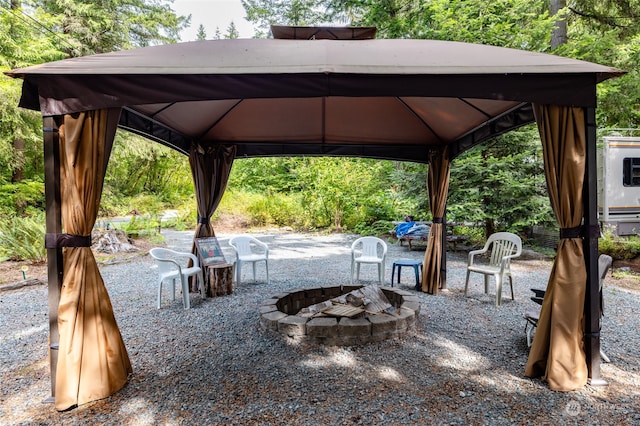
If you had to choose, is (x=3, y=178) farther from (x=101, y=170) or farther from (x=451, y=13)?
(x=451, y=13)

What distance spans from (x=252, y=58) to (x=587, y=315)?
290 cm

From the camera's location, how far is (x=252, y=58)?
246cm

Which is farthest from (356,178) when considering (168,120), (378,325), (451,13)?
(378,325)

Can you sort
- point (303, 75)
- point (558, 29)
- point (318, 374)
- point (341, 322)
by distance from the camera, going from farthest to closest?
point (558, 29), point (341, 322), point (318, 374), point (303, 75)

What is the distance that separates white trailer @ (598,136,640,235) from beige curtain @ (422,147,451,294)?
13.4 ft

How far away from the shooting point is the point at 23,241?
6773mm

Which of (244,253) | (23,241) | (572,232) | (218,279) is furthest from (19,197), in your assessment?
(572,232)

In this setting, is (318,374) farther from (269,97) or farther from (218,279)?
(218,279)

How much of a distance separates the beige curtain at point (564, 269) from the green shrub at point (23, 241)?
7.77 m

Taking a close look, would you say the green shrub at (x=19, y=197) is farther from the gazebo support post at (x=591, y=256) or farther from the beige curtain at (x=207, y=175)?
the gazebo support post at (x=591, y=256)

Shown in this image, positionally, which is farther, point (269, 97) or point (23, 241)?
point (23, 241)

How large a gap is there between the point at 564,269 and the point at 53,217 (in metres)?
3.45

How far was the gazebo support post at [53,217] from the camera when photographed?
7.72ft

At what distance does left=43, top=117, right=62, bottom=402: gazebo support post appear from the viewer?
2352 mm
